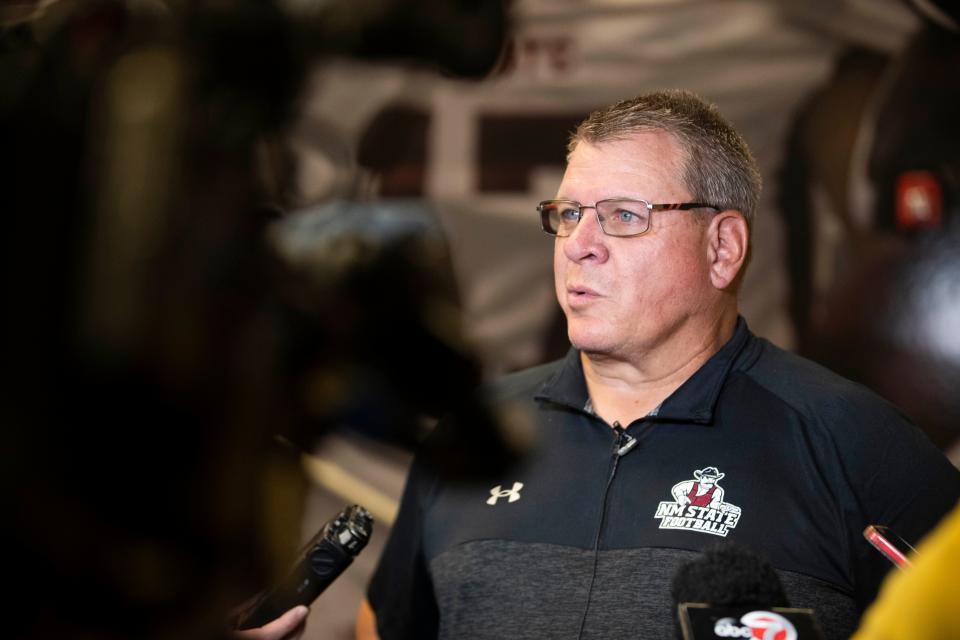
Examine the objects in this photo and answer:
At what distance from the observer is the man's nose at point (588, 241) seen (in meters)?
1.65

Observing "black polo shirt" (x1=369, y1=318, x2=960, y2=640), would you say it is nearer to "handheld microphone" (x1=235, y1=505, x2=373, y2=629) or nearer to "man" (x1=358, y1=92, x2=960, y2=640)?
"man" (x1=358, y1=92, x2=960, y2=640)

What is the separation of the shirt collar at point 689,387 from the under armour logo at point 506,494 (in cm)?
17

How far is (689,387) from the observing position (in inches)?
64.2

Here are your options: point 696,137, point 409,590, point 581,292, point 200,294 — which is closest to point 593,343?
point 581,292

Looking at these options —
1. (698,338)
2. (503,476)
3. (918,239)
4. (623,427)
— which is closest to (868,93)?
(918,239)

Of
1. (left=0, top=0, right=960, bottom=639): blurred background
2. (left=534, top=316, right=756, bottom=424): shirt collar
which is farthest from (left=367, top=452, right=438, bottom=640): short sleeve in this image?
(left=0, top=0, right=960, bottom=639): blurred background

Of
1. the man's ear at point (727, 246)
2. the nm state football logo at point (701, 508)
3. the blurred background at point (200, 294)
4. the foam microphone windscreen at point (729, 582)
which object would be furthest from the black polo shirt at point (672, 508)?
the blurred background at point (200, 294)

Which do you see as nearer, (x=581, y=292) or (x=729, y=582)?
(x=729, y=582)

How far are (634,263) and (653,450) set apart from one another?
1.04 feet

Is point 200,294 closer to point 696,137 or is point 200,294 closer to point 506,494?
point 506,494

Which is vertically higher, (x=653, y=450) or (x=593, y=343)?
(x=593, y=343)

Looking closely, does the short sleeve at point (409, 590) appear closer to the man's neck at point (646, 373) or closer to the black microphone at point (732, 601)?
the man's neck at point (646, 373)

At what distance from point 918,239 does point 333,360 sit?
235 cm

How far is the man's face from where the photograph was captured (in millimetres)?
1633
